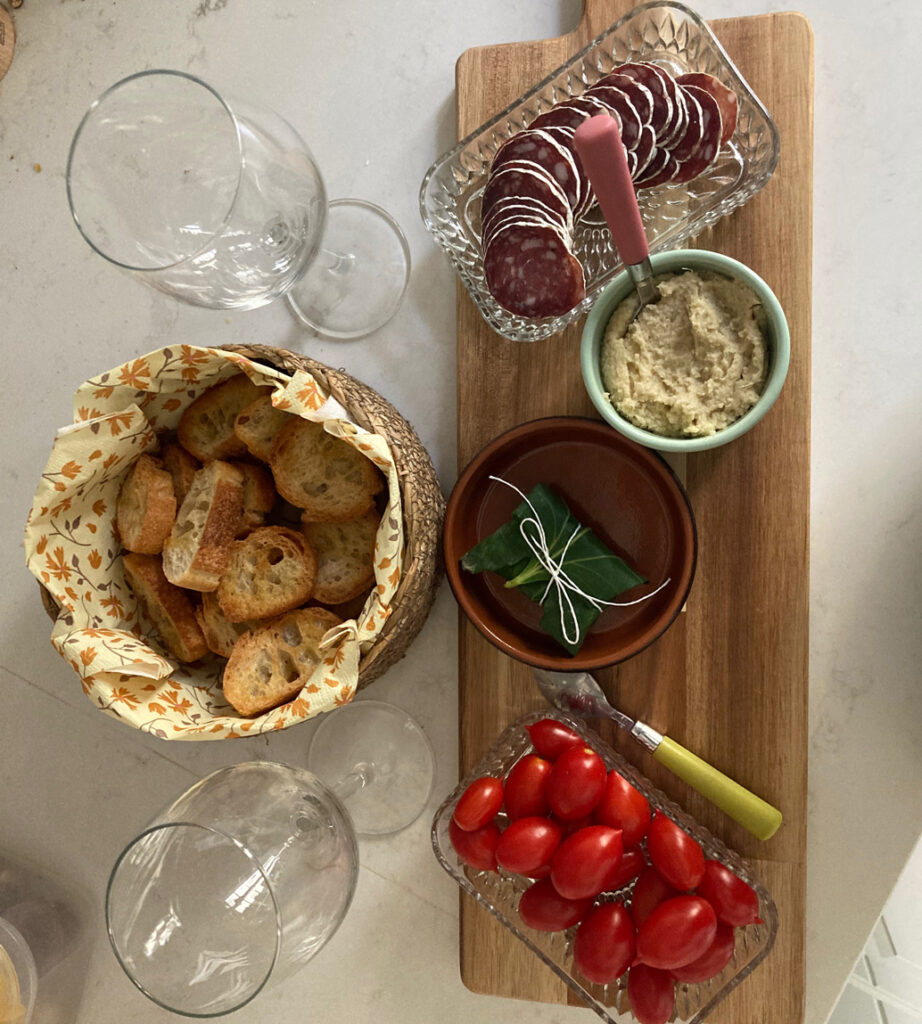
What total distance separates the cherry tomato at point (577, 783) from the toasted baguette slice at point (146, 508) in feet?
1.83

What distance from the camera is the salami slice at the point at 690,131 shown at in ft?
3.06

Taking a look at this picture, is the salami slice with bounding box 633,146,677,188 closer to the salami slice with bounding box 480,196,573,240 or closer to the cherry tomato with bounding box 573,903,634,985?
the salami slice with bounding box 480,196,573,240

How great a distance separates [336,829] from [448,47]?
1.05m

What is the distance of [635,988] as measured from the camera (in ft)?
3.31

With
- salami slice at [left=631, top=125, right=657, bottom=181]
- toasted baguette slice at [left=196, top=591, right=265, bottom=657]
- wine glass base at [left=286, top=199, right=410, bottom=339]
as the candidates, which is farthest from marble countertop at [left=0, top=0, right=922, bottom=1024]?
salami slice at [left=631, top=125, right=657, bottom=181]

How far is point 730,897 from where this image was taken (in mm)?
993

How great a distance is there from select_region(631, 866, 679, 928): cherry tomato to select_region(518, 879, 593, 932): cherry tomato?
0.06 metres

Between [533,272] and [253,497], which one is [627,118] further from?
[253,497]

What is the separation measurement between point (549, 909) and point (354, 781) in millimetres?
345

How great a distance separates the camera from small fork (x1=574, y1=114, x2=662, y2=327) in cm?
75

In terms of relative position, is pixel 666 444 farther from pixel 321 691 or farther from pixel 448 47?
pixel 448 47

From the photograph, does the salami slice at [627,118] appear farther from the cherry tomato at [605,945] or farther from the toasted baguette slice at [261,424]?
the cherry tomato at [605,945]

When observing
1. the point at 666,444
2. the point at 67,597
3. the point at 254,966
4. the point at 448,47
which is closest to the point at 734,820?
the point at 666,444

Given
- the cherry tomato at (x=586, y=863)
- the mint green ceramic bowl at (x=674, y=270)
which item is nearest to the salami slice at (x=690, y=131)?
the mint green ceramic bowl at (x=674, y=270)
